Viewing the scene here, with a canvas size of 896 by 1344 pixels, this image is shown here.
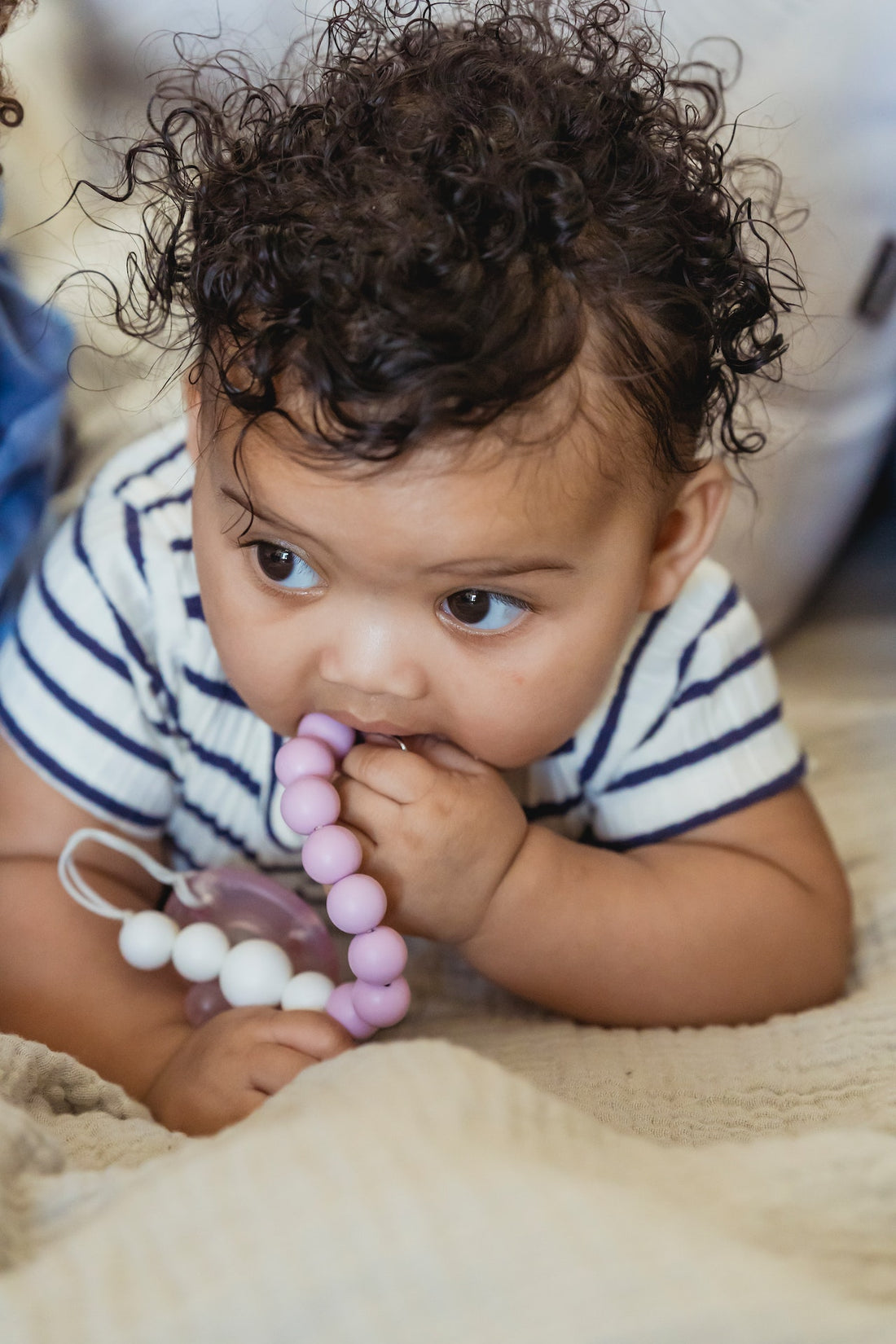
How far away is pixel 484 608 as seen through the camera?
0.61 m

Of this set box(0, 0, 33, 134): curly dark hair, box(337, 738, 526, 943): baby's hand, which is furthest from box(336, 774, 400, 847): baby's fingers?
box(0, 0, 33, 134): curly dark hair

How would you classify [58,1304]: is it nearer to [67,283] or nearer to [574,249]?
[574,249]

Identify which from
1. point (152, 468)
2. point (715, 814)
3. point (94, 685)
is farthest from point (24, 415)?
point (715, 814)

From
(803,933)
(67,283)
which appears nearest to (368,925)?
(803,933)

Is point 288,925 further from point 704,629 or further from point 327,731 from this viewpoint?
point 704,629

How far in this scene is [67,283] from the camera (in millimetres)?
894

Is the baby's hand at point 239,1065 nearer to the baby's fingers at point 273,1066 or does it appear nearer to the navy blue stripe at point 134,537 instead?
the baby's fingers at point 273,1066

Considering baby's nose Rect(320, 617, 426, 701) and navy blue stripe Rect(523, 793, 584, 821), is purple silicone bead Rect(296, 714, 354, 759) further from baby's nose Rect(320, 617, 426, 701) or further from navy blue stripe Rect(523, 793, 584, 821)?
navy blue stripe Rect(523, 793, 584, 821)

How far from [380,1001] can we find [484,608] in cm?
22

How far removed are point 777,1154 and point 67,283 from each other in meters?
0.75

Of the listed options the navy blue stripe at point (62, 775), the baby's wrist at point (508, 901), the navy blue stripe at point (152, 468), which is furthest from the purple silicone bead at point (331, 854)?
the navy blue stripe at point (152, 468)

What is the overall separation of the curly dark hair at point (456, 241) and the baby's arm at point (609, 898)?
210mm

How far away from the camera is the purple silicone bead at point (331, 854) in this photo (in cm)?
63

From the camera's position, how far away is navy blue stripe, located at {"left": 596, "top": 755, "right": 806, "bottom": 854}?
0.81m
